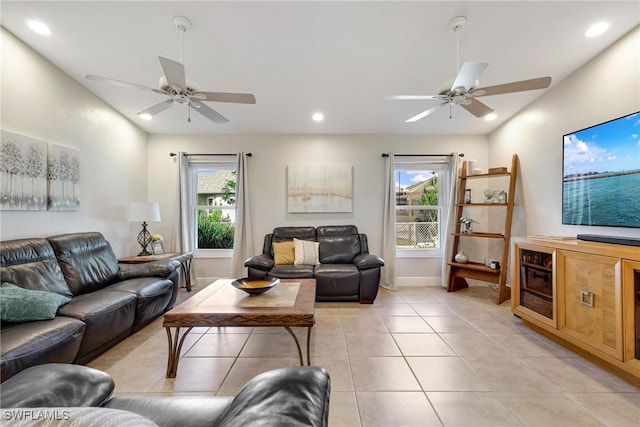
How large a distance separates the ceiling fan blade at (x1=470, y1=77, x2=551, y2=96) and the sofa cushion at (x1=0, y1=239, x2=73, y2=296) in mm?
Result: 3839

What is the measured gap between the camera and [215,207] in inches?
180

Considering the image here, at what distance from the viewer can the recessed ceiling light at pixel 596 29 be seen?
2244 mm

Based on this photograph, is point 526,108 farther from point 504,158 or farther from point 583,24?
point 583,24

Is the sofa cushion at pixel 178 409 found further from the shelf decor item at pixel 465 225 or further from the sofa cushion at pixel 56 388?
the shelf decor item at pixel 465 225

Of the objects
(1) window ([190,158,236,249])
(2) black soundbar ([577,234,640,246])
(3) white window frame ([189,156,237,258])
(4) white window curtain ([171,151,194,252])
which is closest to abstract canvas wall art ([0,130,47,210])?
(4) white window curtain ([171,151,194,252])

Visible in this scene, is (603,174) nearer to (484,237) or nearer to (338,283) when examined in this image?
(484,237)

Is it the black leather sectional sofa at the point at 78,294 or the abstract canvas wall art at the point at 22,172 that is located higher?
the abstract canvas wall art at the point at 22,172

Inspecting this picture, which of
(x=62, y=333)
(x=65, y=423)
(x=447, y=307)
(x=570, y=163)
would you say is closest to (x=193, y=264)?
(x=62, y=333)

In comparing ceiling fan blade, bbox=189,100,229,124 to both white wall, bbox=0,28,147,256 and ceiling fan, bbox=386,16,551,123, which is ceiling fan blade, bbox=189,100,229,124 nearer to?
white wall, bbox=0,28,147,256

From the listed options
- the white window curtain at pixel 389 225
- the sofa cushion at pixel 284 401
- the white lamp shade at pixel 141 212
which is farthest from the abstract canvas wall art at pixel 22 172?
the white window curtain at pixel 389 225

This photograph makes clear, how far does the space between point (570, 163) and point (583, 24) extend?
A: 124 cm

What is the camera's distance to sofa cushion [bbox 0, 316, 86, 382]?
4.86ft

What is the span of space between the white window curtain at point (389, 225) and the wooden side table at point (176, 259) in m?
2.99

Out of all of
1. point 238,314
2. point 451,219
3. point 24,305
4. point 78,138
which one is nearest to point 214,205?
point 78,138
